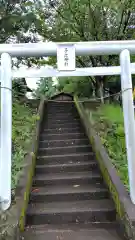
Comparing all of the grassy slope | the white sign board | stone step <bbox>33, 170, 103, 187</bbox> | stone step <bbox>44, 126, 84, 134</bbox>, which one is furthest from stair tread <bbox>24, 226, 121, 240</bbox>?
stone step <bbox>44, 126, 84, 134</bbox>

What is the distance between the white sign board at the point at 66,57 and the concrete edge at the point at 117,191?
74.7 inches

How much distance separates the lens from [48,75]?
3.87m

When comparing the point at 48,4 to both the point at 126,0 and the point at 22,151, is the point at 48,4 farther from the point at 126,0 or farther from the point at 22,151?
the point at 22,151

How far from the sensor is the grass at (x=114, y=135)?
16.2 ft

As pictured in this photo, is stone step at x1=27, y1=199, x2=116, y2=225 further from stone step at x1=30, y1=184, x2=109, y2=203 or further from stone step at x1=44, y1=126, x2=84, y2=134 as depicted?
stone step at x1=44, y1=126, x2=84, y2=134

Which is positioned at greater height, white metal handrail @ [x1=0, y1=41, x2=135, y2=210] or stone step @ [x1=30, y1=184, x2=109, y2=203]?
white metal handrail @ [x1=0, y1=41, x2=135, y2=210]

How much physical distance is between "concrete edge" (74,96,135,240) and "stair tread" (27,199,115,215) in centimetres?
21

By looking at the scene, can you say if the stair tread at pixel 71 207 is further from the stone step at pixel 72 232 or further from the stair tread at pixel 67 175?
the stair tread at pixel 67 175

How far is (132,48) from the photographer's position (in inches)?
157

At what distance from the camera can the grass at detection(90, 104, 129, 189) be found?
4.93m

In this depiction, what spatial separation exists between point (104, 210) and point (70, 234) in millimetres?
687

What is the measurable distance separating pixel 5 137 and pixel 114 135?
325cm

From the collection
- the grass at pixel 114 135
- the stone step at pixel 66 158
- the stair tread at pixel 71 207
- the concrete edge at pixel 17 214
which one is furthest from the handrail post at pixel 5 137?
the stone step at pixel 66 158

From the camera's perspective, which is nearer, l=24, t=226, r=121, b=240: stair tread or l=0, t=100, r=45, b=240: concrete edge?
l=0, t=100, r=45, b=240: concrete edge
